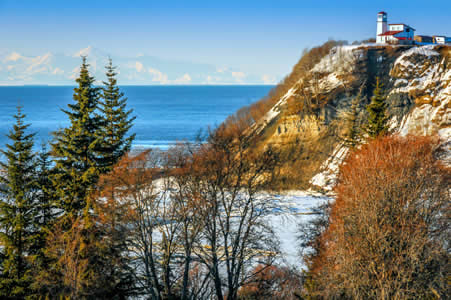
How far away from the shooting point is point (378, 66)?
183ft

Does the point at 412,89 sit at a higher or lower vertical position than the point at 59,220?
higher

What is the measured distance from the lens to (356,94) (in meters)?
53.4

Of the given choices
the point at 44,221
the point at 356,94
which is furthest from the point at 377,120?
the point at 44,221

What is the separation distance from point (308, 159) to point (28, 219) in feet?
119

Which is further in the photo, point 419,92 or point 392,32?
point 392,32

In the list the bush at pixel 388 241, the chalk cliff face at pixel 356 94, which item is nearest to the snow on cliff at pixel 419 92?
the chalk cliff face at pixel 356 94

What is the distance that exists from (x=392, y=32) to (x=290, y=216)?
43.6m

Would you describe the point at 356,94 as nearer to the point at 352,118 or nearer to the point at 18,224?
the point at 352,118

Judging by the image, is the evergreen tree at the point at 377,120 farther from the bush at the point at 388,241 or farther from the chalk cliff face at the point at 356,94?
the bush at the point at 388,241

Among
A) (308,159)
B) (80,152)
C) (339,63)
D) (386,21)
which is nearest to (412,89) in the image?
(339,63)

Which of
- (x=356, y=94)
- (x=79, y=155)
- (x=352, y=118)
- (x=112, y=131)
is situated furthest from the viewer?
(x=356, y=94)

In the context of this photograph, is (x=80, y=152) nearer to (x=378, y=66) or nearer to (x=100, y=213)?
(x=100, y=213)

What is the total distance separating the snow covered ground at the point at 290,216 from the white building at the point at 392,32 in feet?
103

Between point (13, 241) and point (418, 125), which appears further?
point (418, 125)
